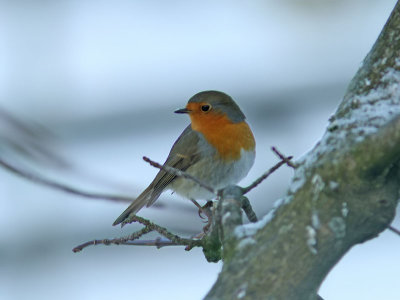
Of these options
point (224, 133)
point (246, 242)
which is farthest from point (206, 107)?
point (246, 242)

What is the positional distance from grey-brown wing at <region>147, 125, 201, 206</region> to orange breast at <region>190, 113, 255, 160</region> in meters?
0.05

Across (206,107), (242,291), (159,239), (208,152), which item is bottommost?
(242,291)

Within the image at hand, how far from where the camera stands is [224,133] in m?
2.79

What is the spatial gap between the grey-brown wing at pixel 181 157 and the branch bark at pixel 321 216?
1671 mm

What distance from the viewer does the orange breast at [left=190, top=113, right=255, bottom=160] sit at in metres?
2.70

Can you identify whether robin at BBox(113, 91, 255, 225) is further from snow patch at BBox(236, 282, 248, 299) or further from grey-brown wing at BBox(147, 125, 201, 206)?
snow patch at BBox(236, 282, 248, 299)

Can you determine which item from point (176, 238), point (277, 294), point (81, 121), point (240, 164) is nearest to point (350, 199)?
point (277, 294)

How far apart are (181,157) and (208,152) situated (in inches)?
6.1

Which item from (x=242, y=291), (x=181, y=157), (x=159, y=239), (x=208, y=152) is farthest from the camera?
(x=181, y=157)

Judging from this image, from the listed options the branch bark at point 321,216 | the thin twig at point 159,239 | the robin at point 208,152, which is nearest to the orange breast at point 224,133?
the robin at point 208,152

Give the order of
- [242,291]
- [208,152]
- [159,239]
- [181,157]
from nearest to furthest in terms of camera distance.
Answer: [242,291], [159,239], [208,152], [181,157]

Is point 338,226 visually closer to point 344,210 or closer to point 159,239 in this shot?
point 344,210

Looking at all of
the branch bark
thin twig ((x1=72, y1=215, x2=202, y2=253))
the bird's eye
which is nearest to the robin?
the bird's eye

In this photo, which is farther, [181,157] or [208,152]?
[181,157]
